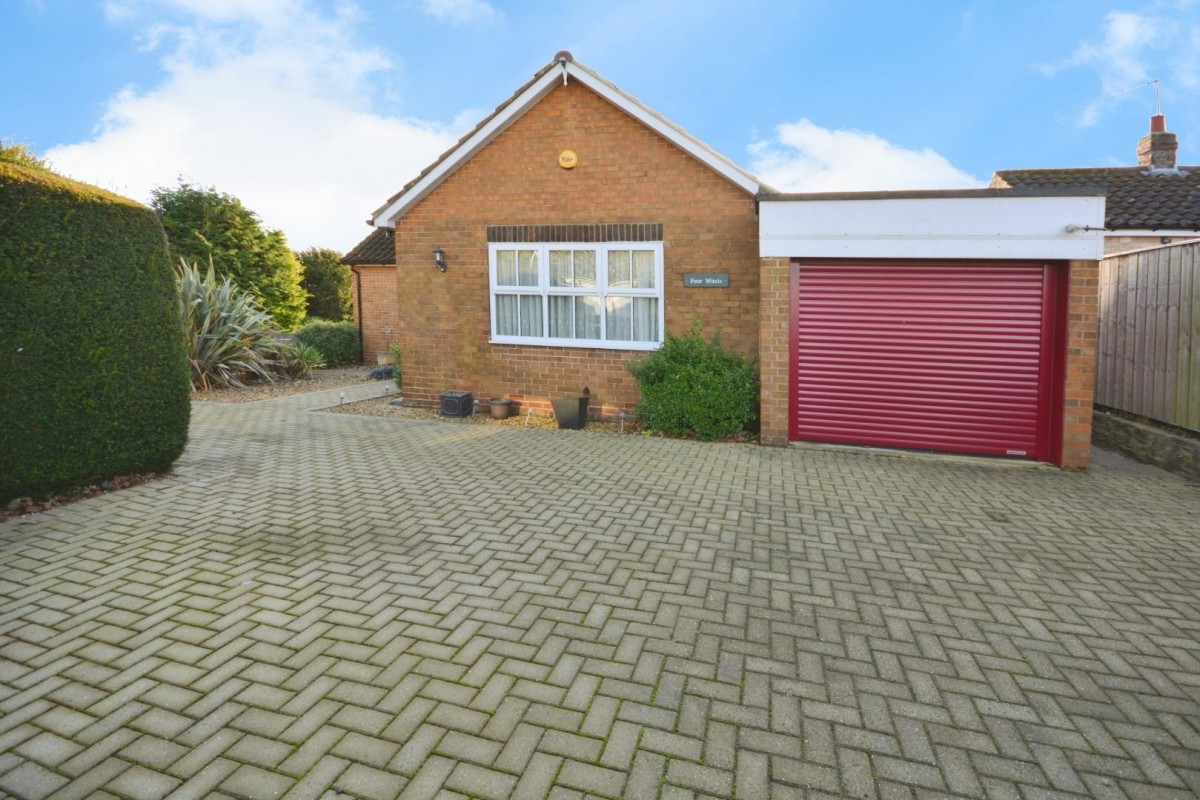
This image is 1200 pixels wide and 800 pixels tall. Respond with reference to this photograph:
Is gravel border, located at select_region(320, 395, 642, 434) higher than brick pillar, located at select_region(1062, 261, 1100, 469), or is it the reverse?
brick pillar, located at select_region(1062, 261, 1100, 469)

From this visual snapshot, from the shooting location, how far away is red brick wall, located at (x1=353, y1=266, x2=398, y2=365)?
18984 mm

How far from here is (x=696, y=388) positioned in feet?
29.0

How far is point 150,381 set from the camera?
6488 mm

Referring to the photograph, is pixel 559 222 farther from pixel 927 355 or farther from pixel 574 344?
pixel 927 355

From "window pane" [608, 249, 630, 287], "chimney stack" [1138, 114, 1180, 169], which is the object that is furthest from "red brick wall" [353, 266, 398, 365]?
"chimney stack" [1138, 114, 1180, 169]

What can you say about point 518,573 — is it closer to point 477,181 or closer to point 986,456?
point 986,456

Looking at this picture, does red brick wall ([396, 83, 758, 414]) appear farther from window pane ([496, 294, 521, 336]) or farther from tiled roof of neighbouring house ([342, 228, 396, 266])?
tiled roof of neighbouring house ([342, 228, 396, 266])

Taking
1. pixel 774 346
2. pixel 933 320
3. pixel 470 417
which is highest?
pixel 933 320

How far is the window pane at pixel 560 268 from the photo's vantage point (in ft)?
33.8

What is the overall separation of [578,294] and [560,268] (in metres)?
0.51

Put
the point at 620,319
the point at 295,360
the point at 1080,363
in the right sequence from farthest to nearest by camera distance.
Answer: the point at 295,360 → the point at 620,319 → the point at 1080,363

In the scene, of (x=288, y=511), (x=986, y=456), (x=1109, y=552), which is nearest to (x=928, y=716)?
(x=1109, y=552)

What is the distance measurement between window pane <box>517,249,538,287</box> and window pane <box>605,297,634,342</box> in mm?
1315

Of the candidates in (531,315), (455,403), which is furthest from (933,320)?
(455,403)
